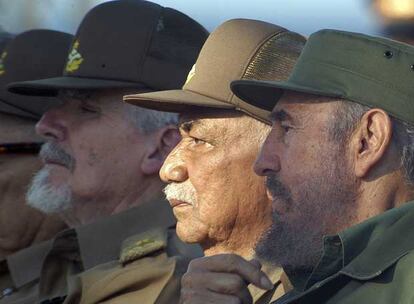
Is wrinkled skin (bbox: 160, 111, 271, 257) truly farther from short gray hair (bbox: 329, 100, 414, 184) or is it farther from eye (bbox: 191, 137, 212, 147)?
short gray hair (bbox: 329, 100, 414, 184)

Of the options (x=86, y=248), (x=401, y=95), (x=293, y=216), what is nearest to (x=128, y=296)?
(x=86, y=248)

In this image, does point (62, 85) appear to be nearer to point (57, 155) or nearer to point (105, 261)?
point (57, 155)

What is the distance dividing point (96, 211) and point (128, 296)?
2.24 feet

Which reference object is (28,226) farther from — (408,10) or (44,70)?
(408,10)

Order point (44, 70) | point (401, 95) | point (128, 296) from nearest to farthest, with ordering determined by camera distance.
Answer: point (401, 95) → point (128, 296) → point (44, 70)

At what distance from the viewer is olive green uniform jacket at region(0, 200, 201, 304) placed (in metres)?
3.84

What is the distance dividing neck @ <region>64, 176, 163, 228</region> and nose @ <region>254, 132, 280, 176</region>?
1228mm

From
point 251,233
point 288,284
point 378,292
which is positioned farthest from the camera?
point 251,233

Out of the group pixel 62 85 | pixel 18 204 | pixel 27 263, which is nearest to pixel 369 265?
pixel 62 85

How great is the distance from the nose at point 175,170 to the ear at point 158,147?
663 millimetres

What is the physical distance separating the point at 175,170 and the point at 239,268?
2.35 ft

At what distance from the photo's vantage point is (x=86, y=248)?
4250 mm

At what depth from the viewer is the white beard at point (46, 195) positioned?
453cm

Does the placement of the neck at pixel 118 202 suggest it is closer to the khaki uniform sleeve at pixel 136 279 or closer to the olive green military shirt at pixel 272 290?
the khaki uniform sleeve at pixel 136 279
